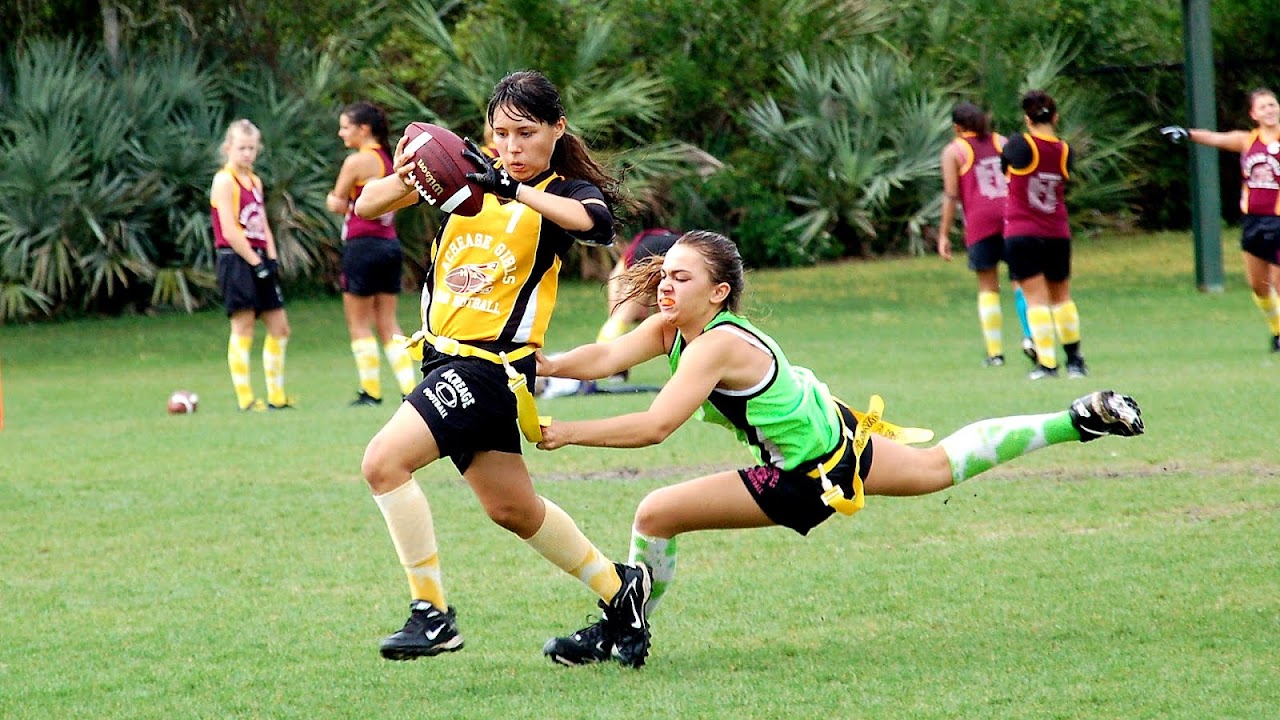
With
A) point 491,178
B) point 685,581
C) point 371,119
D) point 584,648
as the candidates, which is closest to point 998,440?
point 685,581

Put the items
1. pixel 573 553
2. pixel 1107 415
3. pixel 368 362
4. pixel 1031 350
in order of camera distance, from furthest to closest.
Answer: pixel 1031 350 → pixel 368 362 → pixel 1107 415 → pixel 573 553

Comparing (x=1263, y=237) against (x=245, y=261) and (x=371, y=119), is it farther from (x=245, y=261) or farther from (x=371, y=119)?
(x=245, y=261)

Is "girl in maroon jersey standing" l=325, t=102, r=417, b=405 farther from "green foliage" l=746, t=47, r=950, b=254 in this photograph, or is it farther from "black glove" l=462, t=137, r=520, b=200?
"green foliage" l=746, t=47, r=950, b=254

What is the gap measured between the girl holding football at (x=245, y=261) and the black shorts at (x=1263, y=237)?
750cm

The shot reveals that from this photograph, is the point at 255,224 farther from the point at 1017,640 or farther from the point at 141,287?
the point at 141,287

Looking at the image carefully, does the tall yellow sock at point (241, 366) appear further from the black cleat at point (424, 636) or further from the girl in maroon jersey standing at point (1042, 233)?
the black cleat at point (424, 636)

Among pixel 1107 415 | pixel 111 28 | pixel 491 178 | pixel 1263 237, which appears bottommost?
pixel 1263 237

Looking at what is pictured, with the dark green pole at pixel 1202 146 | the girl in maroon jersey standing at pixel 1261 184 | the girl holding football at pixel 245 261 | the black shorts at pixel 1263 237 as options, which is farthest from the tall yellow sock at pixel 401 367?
the dark green pole at pixel 1202 146

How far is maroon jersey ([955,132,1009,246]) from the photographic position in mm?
13984

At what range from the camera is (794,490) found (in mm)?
5008

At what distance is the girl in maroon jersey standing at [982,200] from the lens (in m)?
13.9

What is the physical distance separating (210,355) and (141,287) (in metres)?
4.60

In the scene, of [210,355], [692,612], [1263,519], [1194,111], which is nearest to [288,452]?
[692,612]

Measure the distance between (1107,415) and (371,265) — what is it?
765 centimetres
